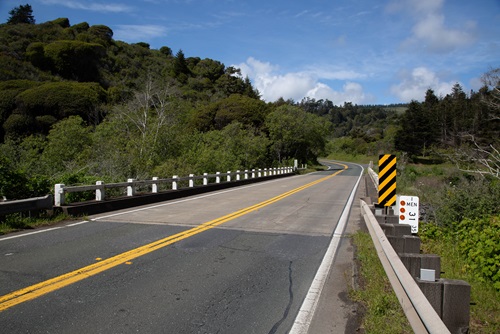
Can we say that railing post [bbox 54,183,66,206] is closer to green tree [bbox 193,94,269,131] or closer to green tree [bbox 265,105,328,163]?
green tree [bbox 193,94,269,131]

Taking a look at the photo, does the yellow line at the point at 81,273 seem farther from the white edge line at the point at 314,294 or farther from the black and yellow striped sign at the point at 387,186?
the black and yellow striped sign at the point at 387,186

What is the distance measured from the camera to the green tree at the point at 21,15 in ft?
301

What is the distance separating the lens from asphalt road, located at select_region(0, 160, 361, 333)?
4.31 m

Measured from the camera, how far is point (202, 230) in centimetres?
944

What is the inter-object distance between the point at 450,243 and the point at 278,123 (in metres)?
50.2

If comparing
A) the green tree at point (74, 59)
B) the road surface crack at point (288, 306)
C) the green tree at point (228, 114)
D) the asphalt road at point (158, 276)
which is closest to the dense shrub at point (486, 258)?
the asphalt road at point (158, 276)

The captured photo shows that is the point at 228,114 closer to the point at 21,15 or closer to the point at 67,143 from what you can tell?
the point at 67,143

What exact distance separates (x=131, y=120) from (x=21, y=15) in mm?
84827

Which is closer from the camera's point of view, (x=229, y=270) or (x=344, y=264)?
(x=229, y=270)

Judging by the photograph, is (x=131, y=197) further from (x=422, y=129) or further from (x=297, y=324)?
(x=422, y=129)

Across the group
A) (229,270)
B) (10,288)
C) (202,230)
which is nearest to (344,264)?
(229,270)

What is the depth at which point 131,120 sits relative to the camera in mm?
28141

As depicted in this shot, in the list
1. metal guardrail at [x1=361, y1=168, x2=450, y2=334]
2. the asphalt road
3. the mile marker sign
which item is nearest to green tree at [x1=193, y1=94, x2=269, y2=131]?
the asphalt road

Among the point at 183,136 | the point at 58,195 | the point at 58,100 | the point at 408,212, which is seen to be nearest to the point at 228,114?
the point at 58,100
